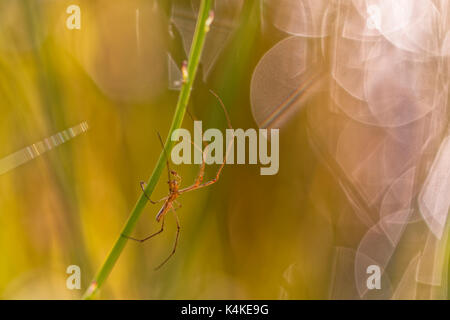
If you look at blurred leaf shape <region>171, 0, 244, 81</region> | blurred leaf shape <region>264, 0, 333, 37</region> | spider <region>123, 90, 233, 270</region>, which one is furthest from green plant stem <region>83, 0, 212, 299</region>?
blurred leaf shape <region>264, 0, 333, 37</region>

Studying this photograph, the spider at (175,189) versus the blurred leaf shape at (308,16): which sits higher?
the blurred leaf shape at (308,16)

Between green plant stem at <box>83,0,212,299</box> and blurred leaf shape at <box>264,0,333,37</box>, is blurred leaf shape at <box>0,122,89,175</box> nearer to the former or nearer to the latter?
green plant stem at <box>83,0,212,299</box>

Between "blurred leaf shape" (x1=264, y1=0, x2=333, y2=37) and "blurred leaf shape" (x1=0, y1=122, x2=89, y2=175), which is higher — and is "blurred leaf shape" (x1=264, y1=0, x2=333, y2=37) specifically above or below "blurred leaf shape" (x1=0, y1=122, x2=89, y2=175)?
above

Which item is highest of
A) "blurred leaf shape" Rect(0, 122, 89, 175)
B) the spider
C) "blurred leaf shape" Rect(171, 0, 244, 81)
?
"blurred leaf shape" Rect(171, 0, 244, 81)

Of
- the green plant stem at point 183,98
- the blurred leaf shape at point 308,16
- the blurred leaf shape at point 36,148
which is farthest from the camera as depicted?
the blurred leaf shape at point 308,16

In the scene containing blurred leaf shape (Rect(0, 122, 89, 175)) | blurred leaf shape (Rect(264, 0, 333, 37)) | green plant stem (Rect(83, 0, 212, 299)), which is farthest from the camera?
blurred leaf shape (Rect(264, 0, 333, 37))

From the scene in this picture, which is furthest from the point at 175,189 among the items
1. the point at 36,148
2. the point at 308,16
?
the point at 308,16

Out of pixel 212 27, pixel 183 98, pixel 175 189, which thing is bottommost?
pixel 175 189

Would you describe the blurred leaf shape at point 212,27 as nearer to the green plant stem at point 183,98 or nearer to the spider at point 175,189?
the spider at point 175,189

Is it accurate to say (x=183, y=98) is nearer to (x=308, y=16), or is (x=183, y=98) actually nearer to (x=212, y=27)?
(x=212, y=27)

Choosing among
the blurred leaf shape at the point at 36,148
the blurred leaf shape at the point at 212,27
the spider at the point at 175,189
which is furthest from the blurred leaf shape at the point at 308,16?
the blurred leaf shape at the point at 36,148

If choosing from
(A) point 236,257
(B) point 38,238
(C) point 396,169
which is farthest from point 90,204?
(C) point 396,169

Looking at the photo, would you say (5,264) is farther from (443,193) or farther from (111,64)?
(443,193)
